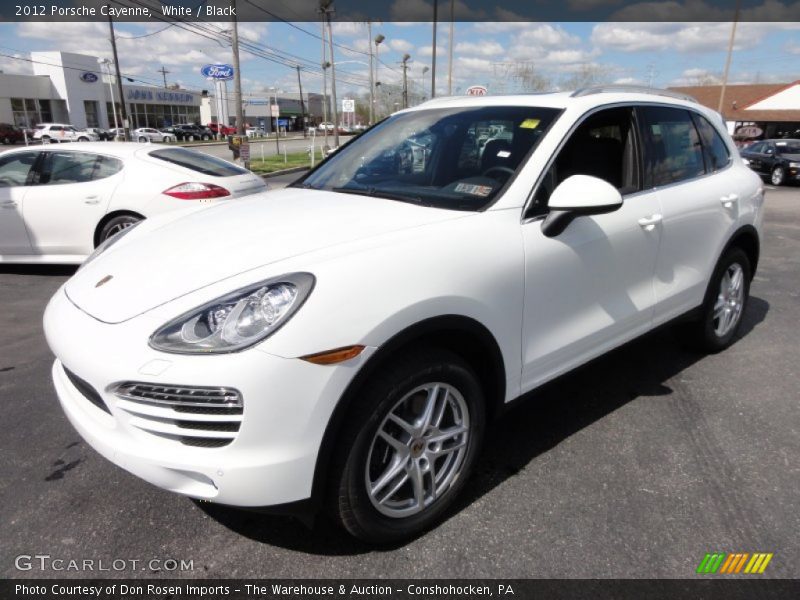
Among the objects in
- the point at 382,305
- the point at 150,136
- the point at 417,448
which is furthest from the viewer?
the point at 150,136

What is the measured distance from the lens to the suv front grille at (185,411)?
5.98 ft

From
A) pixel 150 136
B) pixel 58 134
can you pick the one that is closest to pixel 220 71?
pixel 58 134

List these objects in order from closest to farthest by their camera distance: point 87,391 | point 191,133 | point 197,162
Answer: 1. point 87,391
2. point 197,162
3. point 191,133

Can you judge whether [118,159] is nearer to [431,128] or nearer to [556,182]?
[431,128]

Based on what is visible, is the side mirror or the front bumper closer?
the front bumper

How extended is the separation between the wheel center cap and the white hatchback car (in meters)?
0.01

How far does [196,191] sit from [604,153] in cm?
473

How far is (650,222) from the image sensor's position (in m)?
3.12

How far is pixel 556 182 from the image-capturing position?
2.75 m

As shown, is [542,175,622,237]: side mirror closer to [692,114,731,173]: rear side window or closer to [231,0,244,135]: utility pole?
[692,114,731,173]: rear side window

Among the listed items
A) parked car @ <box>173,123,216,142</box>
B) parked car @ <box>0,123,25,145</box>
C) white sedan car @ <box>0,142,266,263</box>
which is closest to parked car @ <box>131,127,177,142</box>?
parked car @ <box>173,123,216,142</box>

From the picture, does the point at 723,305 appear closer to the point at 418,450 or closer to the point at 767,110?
the point at 418,450

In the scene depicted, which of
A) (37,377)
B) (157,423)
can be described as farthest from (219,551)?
(37,377)

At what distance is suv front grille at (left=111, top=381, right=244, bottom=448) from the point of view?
1.82m
